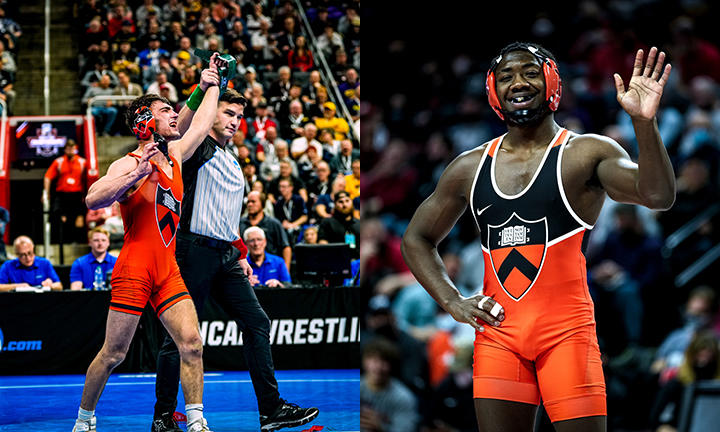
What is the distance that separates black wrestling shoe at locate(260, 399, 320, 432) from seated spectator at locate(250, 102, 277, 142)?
21.3 feet

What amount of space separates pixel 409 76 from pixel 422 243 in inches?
370

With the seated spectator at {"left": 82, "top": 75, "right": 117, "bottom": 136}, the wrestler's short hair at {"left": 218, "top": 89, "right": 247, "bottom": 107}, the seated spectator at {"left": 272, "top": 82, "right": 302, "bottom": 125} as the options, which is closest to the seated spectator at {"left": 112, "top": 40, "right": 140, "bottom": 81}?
the seated spectator at {"left": 82, "top": 75, "right": 117, "bottom": 136}

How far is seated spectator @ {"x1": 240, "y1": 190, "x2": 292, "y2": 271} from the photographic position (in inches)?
332

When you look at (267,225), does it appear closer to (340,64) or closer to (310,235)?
(310,235)

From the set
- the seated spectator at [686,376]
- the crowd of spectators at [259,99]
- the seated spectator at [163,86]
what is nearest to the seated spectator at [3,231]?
the crowd of spectators at [259,99]

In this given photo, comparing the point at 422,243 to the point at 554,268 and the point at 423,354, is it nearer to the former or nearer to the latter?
the point at 554,268

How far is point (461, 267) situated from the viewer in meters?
8.36

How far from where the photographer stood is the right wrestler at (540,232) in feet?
8.73

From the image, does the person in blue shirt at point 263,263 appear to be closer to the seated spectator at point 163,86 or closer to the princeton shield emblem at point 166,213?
the princeton shield emblem at point 166,213

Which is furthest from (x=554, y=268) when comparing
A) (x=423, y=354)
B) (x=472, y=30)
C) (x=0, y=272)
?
(x=472, y=30)

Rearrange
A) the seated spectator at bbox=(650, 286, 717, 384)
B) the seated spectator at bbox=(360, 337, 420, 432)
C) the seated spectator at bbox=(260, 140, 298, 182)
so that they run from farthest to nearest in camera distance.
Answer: the seated spectator at bbox=(260, 140, 298, 182), the seated spectator at bbox=(650, 286, 717, 384), the seated spectator at bbox=(360, 337, 420, 432)

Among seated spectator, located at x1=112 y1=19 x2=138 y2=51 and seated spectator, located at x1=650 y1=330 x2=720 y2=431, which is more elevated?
seated spectator, located at x1=112 y1=19 x2=138 y2=51

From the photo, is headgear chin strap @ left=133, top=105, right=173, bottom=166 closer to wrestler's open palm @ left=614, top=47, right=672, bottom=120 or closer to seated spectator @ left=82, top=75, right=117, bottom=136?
wrestler's open palm @ left=614, top=47, right=672, bottom=120

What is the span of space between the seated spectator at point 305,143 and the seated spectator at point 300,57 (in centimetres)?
248
